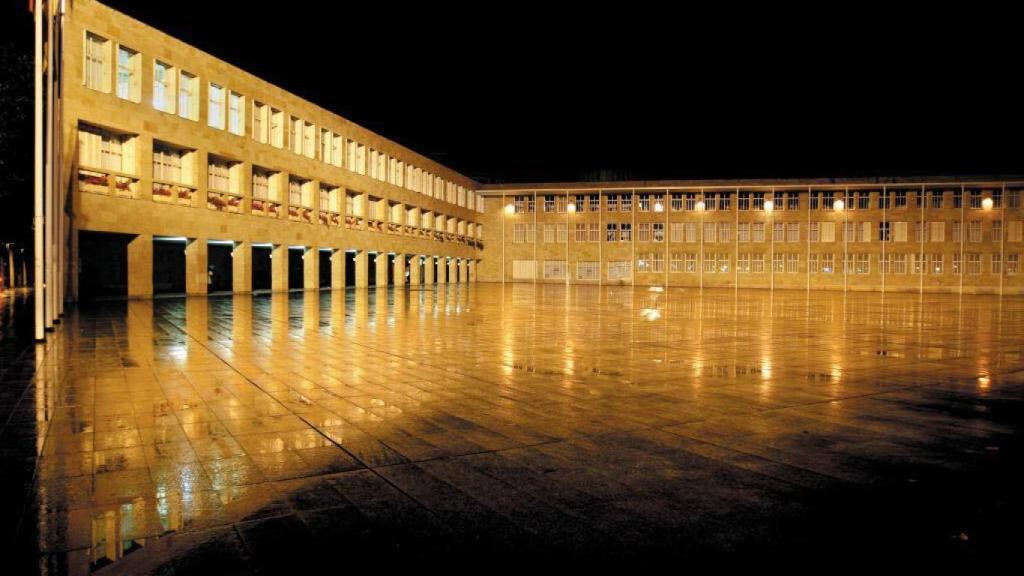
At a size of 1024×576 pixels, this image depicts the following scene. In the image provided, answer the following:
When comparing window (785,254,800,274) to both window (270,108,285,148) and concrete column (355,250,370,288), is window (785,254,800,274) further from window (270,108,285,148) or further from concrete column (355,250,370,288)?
window (270,108,285,148)

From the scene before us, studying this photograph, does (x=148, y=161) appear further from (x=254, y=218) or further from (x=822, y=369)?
(x=822, y=369)

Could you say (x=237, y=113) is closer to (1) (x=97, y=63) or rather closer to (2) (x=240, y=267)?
(2) (x=240, y=267)

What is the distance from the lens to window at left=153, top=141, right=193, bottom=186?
2938 centimetres

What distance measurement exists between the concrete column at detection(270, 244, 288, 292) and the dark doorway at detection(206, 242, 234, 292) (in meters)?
2.49

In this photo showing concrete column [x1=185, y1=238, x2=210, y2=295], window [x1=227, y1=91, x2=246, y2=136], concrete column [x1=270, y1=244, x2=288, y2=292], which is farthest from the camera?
concrete column [x1=270, y1=244, x2=288, y2=292]

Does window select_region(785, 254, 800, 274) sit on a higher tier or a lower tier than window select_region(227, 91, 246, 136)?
lower

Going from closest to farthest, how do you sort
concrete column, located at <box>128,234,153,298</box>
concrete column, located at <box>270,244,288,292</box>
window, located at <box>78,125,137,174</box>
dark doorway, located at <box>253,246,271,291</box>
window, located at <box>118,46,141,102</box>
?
1. window, located at <box>78,125,137,174</box>
2. window, located at <box>118,46,141,102</box>
3. concrete column, located at <box>128,234,153,298</box>
4. concrete column, located at <box>270,244,288,292</box>
5. dark doorway, located at <box>253,246,271,291</box>

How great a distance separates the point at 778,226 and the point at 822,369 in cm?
5809

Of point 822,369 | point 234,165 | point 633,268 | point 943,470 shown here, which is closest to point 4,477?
point 943,470

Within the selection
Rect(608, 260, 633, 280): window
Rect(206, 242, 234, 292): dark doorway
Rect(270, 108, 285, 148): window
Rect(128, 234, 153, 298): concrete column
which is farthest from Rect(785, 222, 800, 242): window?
Rect(128, 234, 153, 298): concrete column

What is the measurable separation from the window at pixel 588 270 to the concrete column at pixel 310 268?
33.5 metres

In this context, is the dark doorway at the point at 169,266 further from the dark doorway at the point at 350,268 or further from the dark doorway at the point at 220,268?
the dark doorway at the point at 350,268

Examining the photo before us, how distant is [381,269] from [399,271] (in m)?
3.14

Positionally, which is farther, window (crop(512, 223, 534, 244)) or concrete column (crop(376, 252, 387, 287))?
window (crop(512, 223, 534, 244))
